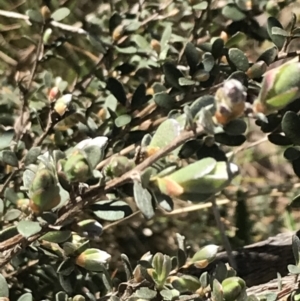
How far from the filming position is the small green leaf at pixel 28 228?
16.7 inches

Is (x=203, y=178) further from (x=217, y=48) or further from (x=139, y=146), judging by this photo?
(x=217, y=48)

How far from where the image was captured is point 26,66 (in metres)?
1.14

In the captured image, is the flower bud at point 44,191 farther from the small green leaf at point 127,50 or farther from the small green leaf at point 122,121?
the small green leaf at point 127,50

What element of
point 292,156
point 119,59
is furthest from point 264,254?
point 119,59

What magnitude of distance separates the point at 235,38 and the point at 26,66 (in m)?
0.60

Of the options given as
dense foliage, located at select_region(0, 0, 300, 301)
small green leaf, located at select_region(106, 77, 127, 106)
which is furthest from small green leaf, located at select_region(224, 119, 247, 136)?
small green leaf, located at select_region(106, 77, 127, 106)

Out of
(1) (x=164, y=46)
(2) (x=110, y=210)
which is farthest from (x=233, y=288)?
(1) (x=164, y=46)

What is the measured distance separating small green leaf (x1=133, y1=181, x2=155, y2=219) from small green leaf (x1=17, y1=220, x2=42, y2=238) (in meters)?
0.08

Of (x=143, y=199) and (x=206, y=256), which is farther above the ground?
(x=143, y=199)

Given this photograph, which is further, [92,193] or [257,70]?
[257,70]

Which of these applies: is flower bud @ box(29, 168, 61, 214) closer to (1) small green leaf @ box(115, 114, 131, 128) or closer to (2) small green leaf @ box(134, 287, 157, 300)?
(2) small green leaf @ box(134, 287, 157, 300)

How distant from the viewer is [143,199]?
0.41 metres

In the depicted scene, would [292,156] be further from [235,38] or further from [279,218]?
[279,218]

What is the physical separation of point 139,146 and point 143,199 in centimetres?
7
